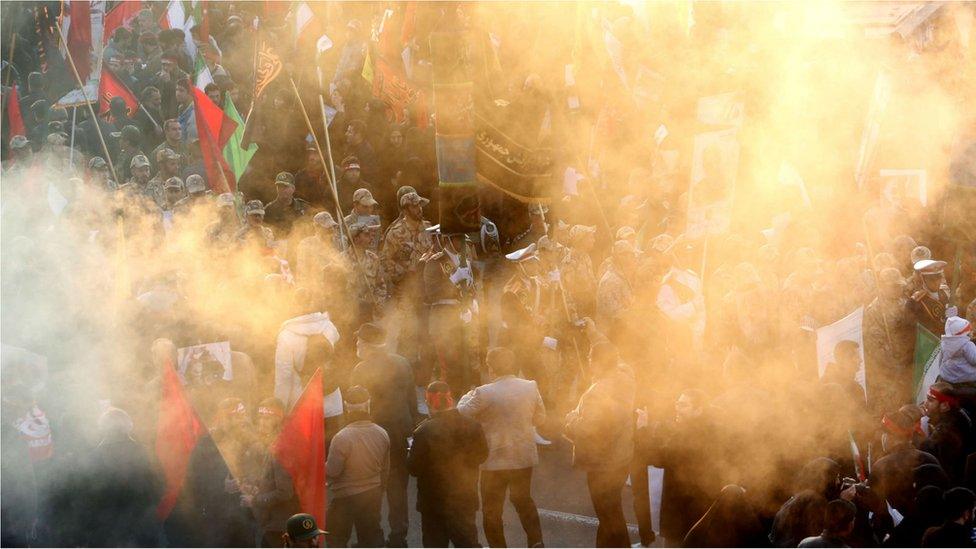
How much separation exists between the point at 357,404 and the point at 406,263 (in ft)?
8.46

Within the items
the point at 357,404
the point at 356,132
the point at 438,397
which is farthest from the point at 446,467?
the point at 356,132

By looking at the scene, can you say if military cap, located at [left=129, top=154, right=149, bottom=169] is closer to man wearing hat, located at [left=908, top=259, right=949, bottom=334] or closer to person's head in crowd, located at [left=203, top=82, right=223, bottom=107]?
person's head in crowd, located at [left=203, top=82, right=223, bottom=107]

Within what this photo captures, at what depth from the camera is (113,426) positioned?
16.1ft

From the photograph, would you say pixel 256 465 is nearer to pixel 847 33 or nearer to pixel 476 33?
pixel 476 33

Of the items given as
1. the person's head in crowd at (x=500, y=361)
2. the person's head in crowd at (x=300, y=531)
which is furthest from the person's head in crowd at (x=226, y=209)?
the person's head in crowd at (x=300, y=531)

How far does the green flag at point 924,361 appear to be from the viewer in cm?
536

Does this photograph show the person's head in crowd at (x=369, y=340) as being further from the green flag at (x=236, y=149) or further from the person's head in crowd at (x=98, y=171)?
the person's head in crowd at (x=98, y=171)

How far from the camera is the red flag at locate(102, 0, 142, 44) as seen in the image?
45.2 ft

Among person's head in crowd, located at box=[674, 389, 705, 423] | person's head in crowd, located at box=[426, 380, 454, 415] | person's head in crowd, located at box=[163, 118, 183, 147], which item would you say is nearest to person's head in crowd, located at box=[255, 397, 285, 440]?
person's head in crowd, located at box=[426, 380, 454, 415]

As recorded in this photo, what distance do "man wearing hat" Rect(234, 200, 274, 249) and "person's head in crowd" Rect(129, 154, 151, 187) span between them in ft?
7.16

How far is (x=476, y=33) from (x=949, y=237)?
4.12 metres

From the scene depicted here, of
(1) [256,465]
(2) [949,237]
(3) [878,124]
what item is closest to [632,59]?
(3) [878,124]

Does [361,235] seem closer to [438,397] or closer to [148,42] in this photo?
[438,397]

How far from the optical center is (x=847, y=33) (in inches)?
350
